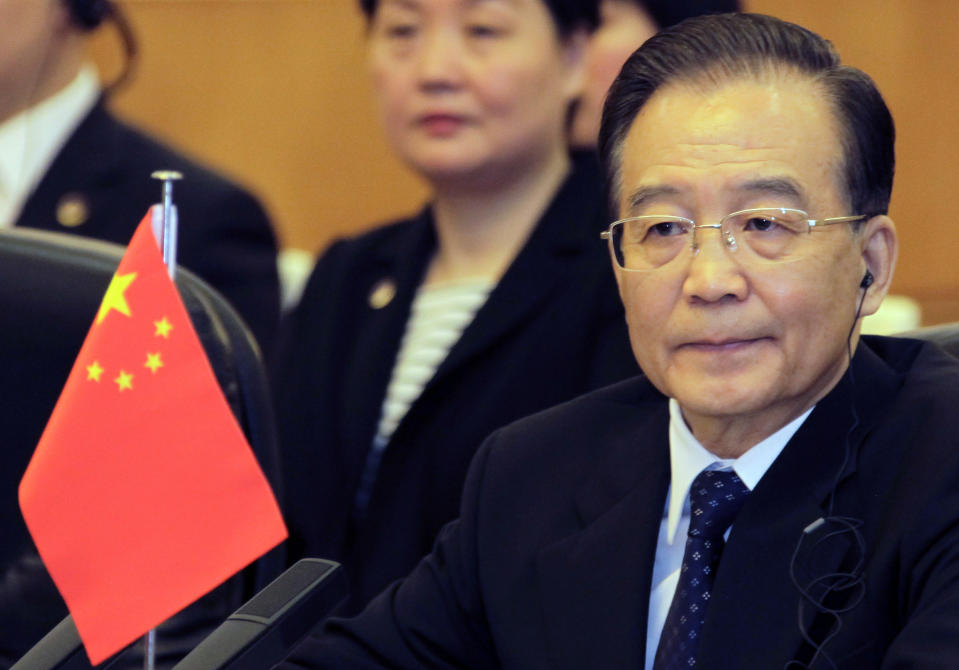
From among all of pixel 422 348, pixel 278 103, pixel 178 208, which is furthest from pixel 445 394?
pixel 278 103

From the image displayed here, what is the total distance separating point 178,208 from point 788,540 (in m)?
1.48

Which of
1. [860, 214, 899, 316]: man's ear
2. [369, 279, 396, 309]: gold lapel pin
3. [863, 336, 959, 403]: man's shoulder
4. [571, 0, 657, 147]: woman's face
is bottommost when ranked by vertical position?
[369, 279, 396, 309]: gold lapel pin

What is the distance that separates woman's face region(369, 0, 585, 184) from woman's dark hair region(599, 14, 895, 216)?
0.91 metres

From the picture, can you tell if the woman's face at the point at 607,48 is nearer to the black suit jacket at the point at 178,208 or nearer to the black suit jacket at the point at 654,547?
the black suit jacket at the point at 178,208

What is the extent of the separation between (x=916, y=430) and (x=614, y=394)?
15.4 inches

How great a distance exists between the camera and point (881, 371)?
147 cm

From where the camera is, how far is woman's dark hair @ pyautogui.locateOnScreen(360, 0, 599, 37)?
2.46 m

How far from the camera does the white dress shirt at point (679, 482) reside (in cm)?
146

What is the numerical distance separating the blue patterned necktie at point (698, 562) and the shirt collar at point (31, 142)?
156cm

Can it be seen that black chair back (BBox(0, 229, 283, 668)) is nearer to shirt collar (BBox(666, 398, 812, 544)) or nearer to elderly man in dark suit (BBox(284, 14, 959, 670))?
elderly man in dark suit (BBox(284, 14, 959, 670))

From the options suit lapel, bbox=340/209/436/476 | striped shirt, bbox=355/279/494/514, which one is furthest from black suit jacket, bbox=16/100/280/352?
striped shirt, bbox=355/279/494/514

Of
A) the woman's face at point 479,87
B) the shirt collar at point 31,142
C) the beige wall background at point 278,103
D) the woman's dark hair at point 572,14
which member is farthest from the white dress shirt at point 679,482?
the beige wall background at point 278,103

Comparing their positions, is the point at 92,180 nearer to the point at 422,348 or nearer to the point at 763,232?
the point at 422,348

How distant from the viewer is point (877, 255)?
1.49 metres
